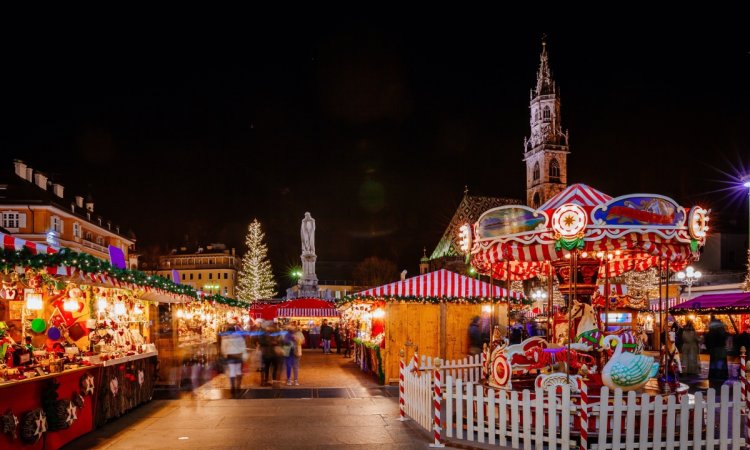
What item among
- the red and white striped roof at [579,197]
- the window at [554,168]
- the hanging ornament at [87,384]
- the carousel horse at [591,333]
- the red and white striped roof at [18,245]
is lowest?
the hanging ornament at [87,384]

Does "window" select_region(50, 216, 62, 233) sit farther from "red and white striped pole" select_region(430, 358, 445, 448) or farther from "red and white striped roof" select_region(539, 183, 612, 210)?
"red and white striped pole" select_region(430, 358, 445, 448)

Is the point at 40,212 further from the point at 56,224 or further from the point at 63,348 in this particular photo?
the point at 63,348

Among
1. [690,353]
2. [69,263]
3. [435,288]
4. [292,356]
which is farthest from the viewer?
[690,353]

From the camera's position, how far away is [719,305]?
786 inches

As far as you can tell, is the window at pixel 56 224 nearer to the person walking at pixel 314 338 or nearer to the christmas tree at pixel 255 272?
the person walking at pixel 314 338

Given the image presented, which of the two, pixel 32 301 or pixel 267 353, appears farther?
pixel 267 353

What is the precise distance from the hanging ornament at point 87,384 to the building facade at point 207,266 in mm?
91070

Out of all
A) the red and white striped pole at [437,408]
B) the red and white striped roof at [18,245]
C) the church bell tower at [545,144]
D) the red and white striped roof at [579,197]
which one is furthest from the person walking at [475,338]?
the church bell tower at [545,144]

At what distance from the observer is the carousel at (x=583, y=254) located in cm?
896

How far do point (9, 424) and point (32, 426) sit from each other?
0.47m

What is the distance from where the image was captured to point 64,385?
8.55m

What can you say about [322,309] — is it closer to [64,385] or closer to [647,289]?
[647,289]

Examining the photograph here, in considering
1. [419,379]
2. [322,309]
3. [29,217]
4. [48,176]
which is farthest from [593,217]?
[48,176]

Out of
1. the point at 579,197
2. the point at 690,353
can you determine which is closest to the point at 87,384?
the point at 579,197
